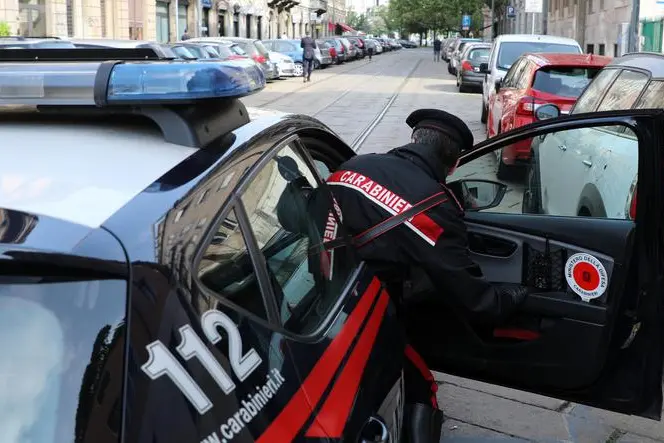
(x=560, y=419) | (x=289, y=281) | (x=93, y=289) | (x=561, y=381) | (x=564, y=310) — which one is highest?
(x=93, y=289)

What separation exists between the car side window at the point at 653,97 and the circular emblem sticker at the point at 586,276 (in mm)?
1362

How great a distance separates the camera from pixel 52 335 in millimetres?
1356

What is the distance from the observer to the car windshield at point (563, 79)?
1040 centimetres

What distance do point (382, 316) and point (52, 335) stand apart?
127 centimetres

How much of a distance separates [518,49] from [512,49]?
12 centimetres

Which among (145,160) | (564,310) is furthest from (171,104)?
(564,310)

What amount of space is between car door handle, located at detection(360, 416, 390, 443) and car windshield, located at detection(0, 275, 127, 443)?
0.72 meters

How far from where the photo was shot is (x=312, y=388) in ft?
5.62

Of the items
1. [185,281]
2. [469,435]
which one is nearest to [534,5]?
[469,435]

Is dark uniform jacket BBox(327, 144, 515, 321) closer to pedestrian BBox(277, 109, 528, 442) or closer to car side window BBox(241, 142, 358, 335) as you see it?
pedestrian BBox(277, 109, 528, 442)

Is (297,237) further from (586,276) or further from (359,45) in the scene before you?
(359,45)

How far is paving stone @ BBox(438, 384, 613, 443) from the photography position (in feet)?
12.7

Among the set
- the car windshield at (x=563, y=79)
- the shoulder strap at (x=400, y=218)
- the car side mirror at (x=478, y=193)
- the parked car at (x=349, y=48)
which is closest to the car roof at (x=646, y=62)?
the car side mirror at (x=478, y=193)

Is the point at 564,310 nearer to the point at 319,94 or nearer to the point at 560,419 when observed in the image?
the point at 560,419
